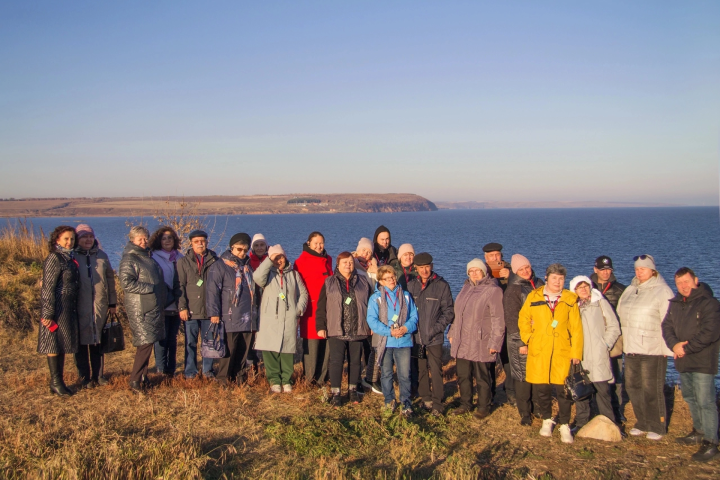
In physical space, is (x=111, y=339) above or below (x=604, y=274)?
below

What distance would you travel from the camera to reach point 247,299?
6734 millimetres

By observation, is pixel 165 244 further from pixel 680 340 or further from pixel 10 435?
pixel 680 340

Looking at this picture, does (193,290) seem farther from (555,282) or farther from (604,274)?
(604,274)

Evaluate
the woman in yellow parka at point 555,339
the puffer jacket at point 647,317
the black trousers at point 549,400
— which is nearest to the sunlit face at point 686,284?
the puffer jacket at point 647,317

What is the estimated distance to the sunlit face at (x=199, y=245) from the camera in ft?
23.2

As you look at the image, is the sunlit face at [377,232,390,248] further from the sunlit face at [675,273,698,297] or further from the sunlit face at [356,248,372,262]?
the sunlit face at [675,273,698,297]

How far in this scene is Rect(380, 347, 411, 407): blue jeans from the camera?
19.8 ft

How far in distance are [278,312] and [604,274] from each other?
13.4 feet

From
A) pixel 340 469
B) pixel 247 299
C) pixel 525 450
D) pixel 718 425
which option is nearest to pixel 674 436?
pixel 718 425

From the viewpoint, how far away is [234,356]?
686 cm

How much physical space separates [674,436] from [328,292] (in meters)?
4.20

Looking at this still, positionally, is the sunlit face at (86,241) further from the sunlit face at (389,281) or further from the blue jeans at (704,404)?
the blue jeans at (704,404)

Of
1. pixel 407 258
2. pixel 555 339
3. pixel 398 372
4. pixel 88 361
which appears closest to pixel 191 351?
pixel 88 361

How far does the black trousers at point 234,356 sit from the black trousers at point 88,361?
1.49 metres
